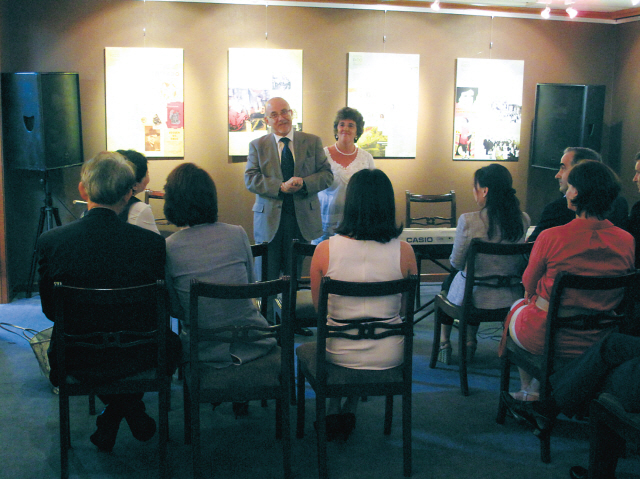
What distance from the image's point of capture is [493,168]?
3.58 metres

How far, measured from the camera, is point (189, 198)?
2596 mm

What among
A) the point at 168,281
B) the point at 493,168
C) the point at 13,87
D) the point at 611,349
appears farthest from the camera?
the point at 13,87

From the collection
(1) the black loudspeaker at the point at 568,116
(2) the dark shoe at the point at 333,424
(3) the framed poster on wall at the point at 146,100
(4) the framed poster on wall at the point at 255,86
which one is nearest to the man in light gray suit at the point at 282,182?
(4) the framed poster on wall at the point at 255,86

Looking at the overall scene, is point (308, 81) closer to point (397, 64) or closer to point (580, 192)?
point (397, 64)

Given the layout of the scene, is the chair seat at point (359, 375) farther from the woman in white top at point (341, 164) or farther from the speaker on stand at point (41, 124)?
the speaker on stand at point (41, 124)

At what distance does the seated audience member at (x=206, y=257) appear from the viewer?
256cm

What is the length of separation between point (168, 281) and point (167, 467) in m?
0.78

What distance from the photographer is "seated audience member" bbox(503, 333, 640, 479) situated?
2174mm

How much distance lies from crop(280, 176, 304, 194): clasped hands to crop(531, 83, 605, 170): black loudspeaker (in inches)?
117

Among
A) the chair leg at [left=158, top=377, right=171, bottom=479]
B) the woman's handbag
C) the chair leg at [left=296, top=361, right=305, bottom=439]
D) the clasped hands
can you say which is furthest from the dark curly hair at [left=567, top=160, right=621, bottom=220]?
the woman's handbag

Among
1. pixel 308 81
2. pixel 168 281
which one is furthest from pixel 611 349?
pixel 308 81

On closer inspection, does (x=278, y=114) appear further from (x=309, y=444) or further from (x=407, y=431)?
(x=407, y=431)

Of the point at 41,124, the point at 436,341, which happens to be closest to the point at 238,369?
the point at 436,341

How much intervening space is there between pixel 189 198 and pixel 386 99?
12.6 ft
